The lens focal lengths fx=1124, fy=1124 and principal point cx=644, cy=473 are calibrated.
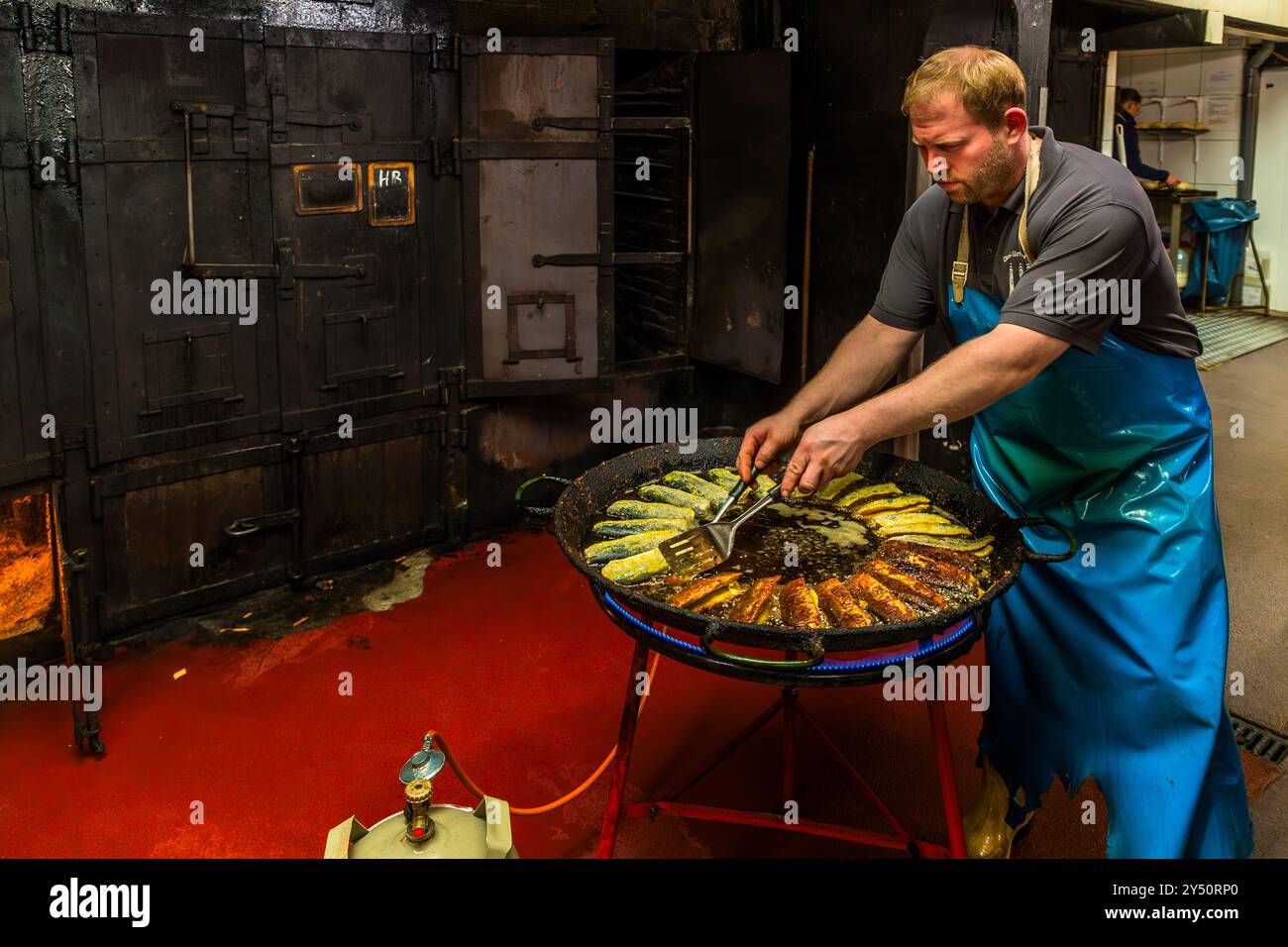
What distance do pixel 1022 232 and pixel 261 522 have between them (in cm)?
404

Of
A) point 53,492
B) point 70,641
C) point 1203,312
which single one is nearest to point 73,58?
point 53,492

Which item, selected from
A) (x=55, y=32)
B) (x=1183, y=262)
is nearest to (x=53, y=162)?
(x=55, y=32)

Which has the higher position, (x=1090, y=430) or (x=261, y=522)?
(x=1090, y=430)

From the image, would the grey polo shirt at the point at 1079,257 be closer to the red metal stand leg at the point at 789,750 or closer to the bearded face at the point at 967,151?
the bearded face at the point at 967,151

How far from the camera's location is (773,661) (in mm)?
2703

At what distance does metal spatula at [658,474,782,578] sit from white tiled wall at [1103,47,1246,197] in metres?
11.7

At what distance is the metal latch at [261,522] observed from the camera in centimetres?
554

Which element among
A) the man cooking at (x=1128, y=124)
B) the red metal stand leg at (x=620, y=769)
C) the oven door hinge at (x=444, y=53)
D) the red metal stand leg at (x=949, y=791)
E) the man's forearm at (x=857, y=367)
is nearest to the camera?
the red metal stand leg at (x=949, y=791)

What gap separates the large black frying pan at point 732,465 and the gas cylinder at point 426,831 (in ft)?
2.07

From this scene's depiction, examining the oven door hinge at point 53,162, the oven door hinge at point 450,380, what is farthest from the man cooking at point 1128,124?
the oven door hinge at point 53,162

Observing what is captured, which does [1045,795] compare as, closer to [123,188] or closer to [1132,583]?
[1132,583]

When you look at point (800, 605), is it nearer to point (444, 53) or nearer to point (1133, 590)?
point (1133, 590)

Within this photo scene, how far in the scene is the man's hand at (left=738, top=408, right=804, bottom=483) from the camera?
11.4 feet

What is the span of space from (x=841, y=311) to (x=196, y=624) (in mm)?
3913
